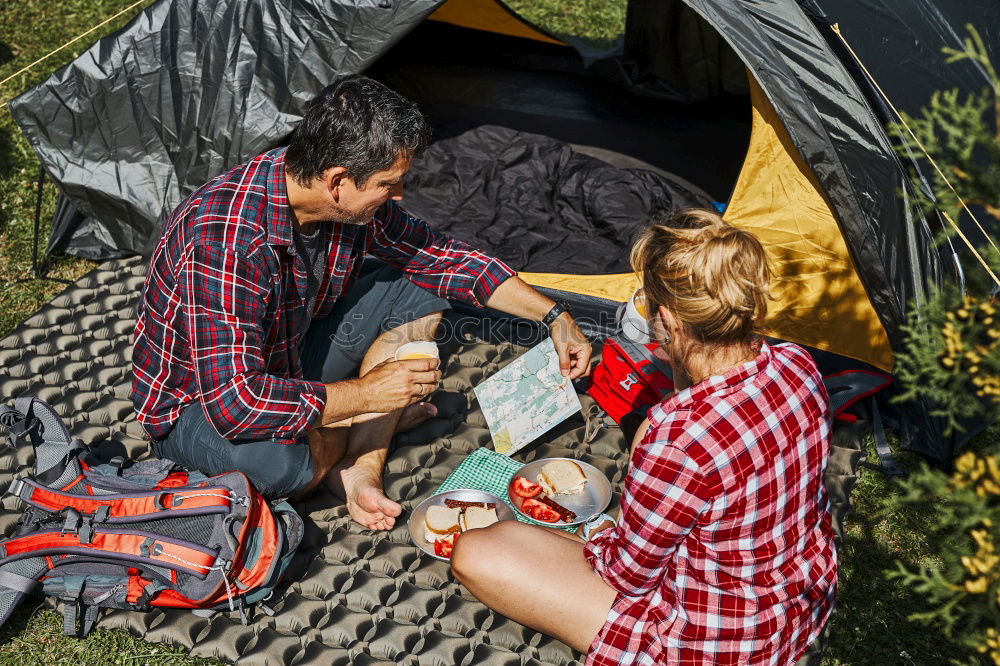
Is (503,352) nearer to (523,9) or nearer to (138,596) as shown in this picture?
(138,596)

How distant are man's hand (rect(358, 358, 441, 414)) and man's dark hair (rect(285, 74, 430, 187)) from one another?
47 centimetres

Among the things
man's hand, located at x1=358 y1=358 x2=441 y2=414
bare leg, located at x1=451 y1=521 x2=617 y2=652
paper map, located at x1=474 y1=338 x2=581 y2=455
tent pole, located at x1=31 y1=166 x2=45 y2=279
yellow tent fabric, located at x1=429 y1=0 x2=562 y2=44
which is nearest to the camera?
bare leg, located at x1=451 y1=521 x2=617 y2=652

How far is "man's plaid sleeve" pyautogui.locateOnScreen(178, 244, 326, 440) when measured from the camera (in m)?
2.12

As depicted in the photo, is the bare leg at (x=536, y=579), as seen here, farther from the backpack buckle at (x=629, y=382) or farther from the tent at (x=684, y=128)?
the tent at (x=684, y=128)

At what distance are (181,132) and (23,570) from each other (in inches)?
66.9

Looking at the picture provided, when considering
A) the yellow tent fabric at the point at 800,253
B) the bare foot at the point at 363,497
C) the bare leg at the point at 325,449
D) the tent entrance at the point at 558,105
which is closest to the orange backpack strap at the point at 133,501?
the bare leg at the point at 325,449

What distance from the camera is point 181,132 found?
10.8 feet

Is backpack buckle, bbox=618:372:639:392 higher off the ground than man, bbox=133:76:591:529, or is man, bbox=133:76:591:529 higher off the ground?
man, bbox=133:76:591:529

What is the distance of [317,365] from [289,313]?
1.18 ft

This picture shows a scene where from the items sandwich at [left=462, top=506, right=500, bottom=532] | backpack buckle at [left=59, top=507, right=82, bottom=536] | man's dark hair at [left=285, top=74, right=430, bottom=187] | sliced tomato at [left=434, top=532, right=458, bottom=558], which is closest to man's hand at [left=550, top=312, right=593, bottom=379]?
sandwich at [left=462, top=506, right=500, bottom=532]

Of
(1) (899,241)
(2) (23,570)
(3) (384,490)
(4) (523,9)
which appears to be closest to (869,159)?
(1) (899,241)

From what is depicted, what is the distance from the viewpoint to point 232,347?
7.04 ft

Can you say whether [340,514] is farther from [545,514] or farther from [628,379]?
[628,379]

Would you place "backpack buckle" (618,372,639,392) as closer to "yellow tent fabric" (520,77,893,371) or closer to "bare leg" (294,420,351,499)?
"yellow tent fabric" (520,77,893,371)
